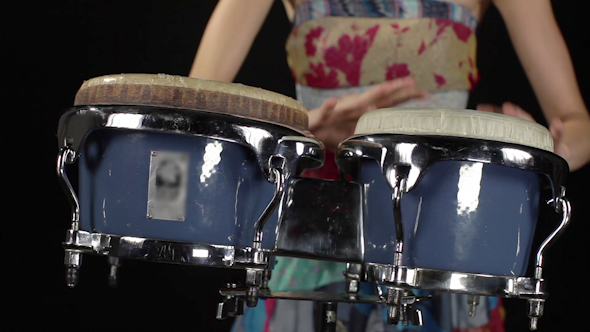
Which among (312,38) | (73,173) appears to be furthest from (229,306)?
(73,173)

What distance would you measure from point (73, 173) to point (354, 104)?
678 mm

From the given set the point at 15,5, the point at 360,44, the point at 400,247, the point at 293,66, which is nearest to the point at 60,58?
the point at 15,5

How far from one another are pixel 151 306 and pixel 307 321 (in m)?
0.49

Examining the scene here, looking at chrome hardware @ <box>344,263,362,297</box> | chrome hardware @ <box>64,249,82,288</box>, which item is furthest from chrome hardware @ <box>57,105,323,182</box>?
chrome hardware @ <box>344,263,362,297</box>

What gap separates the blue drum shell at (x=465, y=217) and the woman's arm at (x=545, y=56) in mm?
423

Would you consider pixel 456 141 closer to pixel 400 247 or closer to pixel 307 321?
pixel 400 247

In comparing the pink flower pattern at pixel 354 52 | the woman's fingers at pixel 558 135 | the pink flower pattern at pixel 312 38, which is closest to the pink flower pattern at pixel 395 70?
the pink flower pattern at pixel 354 52

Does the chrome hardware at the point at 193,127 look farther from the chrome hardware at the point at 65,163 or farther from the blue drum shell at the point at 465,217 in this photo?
the blue drum shell at the point at 465,217

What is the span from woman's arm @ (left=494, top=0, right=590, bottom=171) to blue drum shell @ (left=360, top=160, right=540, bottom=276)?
16.7 inches

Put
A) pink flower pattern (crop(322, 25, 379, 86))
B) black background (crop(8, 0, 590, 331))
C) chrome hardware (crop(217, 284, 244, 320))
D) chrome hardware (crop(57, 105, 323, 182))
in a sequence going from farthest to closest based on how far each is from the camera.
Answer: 1. black background (crop(8, 0, 590, 331))
2. pink flower pattern (crop(322, 25, 379, 86))
3. chrome hardware (crop(217, 284, 244, 320))
4. chrome hardware (crop(57, 105, 323, 182))

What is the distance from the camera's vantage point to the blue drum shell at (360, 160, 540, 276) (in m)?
0.71

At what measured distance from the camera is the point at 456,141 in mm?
696

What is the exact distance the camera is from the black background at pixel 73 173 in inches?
52.2

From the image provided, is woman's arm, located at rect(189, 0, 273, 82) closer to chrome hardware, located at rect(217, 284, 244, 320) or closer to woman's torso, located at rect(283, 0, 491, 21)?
woman's torso, located at rect(283, 0, 491, 21)
